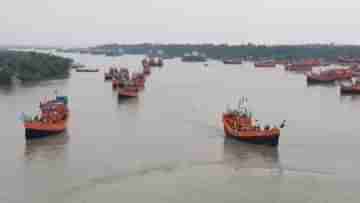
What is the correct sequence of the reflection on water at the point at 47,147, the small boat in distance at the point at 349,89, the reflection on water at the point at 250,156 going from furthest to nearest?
the small boat in distance at the point at 349,89
the reflection on water at the point at 47,147
the reflection on water at the point at 250,156

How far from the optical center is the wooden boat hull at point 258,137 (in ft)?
60.4

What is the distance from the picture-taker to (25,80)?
4522 cm

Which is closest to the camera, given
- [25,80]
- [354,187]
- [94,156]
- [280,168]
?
[354,187]

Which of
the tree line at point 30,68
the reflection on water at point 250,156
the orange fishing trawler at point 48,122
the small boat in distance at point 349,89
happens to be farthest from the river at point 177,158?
the tree line at point 30,68

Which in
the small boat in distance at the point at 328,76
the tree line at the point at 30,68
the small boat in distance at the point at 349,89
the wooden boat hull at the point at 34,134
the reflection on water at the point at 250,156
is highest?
the tree line at the point at 30,68

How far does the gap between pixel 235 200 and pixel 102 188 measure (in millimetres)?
3602

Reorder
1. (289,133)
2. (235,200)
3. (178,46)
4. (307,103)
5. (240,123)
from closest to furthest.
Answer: (235,200), (240,123), (289,133), (307,103), (178,46)

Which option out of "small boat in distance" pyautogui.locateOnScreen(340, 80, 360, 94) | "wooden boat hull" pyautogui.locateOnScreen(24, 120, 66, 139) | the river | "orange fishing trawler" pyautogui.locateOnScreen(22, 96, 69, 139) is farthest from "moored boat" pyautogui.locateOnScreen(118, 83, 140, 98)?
"small boat in distance" pyautogui.locateOnScreen(340, 80, 360, 94)

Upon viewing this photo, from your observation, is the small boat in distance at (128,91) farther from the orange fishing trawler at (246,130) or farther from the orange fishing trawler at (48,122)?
the orange fishing trawler at (246,130)

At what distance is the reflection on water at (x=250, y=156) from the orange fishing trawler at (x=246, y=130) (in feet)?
0.73

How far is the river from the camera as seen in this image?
1365 centimetres

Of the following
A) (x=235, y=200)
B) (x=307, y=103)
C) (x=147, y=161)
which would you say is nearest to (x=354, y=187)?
(x=235, y=200)

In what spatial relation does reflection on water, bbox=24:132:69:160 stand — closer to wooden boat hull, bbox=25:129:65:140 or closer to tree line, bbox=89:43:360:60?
wooden boat hull, bbox=25:129:65:140

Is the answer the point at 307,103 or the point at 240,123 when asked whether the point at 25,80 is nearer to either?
the point at 307,103
